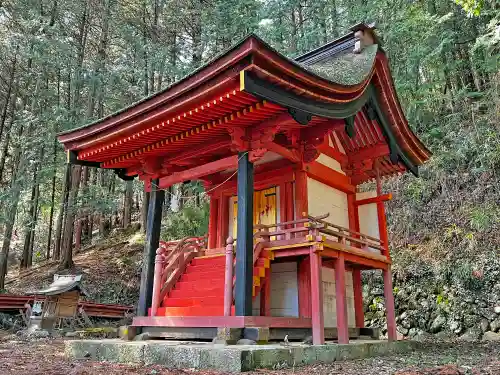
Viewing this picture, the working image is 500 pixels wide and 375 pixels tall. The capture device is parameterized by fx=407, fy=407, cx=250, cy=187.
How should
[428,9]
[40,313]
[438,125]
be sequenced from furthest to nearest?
[428,9] → [438,125] → [40,313]

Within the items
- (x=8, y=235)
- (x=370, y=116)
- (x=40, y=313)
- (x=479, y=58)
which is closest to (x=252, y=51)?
(x=370, y=116)

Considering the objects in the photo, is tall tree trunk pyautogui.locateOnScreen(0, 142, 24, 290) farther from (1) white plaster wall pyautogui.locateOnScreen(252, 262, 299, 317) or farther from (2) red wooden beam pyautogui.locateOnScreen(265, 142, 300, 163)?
(2) red wooden beam pyautogui.locateOnScreen(265, 142, 300, 163)

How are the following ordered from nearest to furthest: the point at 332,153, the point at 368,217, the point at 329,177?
the point at 329,177 → the point at 332,153 → the point at 368,217

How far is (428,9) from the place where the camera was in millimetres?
17922

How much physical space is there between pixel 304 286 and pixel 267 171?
2503mm

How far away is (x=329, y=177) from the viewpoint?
8.89 m

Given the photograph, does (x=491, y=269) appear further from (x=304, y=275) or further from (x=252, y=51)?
(x=252, y=51)

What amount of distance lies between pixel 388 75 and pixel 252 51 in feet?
15.4

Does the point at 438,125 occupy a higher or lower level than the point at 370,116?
higher

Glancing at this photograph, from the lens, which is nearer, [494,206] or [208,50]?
[494,206]

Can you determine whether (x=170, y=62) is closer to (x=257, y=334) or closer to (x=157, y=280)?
(x=157, y=280)

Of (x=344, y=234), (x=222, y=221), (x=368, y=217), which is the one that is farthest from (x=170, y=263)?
(x=368, y=217)

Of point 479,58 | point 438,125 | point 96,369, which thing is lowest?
point 96,369

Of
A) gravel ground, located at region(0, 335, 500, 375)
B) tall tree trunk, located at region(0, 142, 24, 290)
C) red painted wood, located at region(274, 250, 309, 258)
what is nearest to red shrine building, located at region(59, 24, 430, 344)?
red painted wood, located at region(274, 250, 309, 258)
